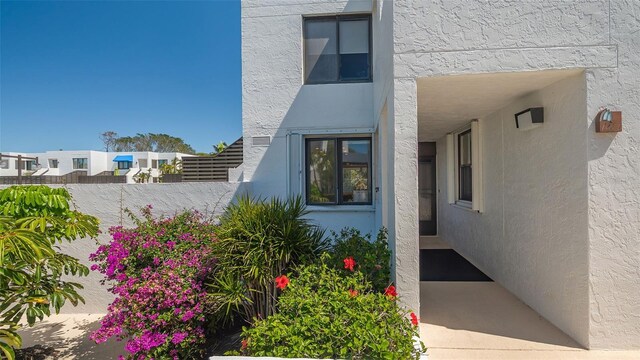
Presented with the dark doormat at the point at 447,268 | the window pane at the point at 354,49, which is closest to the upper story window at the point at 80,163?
the window pane at the point at 354,49

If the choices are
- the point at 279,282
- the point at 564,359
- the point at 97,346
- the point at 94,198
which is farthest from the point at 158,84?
the point at 564,359

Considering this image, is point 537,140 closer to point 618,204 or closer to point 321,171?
point 618,204

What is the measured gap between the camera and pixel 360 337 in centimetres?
251

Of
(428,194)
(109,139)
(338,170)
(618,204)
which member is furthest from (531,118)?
(109,139)

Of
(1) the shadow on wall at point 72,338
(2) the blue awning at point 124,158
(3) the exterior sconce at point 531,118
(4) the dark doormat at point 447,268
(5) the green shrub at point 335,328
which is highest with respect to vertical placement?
(2) the blue awning at point 124,158

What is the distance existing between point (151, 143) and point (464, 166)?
218 ft

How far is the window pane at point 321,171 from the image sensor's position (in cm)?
682

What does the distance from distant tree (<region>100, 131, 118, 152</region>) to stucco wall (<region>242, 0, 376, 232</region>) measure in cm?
6502

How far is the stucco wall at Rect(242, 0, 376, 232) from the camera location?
263 inches

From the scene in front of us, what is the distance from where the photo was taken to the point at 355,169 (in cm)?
680

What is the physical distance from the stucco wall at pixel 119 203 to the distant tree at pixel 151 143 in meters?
59.8

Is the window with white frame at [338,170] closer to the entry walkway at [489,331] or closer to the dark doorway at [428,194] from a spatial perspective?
the entry walkway at [489,331]

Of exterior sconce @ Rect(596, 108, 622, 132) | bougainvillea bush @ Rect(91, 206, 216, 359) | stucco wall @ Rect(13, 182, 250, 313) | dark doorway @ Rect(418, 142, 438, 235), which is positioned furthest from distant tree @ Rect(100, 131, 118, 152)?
exterior sconce @ Rect(596, 108, 622, 132)

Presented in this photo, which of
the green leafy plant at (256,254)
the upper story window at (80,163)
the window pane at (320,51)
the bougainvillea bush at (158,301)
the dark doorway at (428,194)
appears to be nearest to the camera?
the bougainvillea bush at (158,301)
